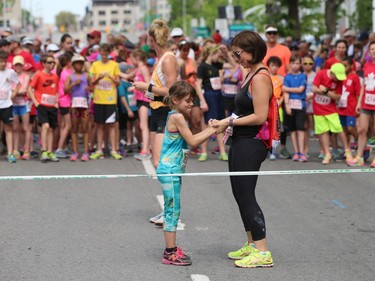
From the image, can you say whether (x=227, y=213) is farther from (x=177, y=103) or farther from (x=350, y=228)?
(x=177, y=103)

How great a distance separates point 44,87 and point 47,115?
0.46 m

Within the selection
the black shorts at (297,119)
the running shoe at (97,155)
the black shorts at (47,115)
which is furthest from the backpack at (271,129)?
the running shoe at (97,155)

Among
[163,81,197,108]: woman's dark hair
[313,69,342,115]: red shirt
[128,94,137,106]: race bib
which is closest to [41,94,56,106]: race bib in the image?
[128,94,137,106]: race bib

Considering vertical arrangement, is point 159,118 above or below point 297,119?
above

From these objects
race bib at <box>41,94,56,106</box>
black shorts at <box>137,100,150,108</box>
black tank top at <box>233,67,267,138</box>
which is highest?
black tank top at <box>233,67,267,138</box>

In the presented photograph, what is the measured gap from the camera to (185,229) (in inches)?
379

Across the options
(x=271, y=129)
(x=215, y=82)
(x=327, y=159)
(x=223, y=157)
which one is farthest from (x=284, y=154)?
(x=271, y=129)

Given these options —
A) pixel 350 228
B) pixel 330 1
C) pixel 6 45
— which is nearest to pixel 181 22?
pixel 330 1

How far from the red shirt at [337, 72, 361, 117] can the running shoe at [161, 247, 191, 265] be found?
805 cm

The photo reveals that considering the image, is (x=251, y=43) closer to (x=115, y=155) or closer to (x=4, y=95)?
(x=4, y=95)

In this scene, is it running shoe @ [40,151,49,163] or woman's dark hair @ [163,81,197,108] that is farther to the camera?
running shoe @ [40,151,49,163]

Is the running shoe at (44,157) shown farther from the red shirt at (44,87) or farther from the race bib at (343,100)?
the race bib at (343,100)

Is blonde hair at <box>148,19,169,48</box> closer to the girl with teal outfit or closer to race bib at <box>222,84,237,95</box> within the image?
the girl with teal outfit

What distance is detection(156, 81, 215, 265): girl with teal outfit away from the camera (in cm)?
808
